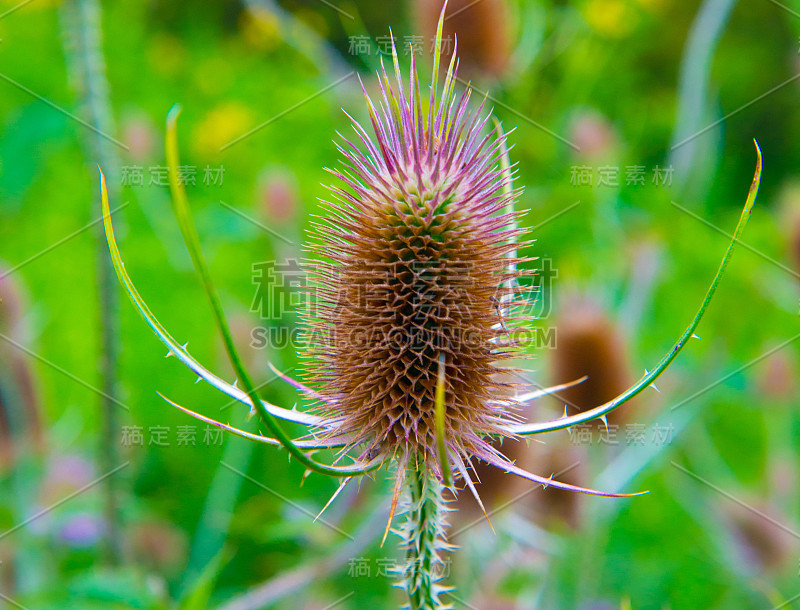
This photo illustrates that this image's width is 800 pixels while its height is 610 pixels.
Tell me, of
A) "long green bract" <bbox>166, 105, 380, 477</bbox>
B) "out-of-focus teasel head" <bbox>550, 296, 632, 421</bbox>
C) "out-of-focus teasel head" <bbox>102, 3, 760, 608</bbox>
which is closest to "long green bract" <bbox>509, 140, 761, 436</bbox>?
"out-of-focus teasel head" <bbox>102, 3, 760, 608</bbox>

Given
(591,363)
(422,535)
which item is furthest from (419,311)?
(591,363)

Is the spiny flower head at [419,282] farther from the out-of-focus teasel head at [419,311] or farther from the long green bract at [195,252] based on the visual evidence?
the long green bract at [195,252]

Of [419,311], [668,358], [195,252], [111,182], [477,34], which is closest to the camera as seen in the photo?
[195,252]

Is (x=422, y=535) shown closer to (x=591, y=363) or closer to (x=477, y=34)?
(x=591, y=363)

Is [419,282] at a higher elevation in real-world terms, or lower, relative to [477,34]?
lower

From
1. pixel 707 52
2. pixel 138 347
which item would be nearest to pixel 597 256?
pixel 707 52

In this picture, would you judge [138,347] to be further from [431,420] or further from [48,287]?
[431,420]

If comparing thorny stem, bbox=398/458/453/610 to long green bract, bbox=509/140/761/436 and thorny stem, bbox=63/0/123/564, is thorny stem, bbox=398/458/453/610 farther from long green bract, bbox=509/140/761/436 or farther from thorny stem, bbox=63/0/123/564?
thorny stem, bbox=63/0/123/564

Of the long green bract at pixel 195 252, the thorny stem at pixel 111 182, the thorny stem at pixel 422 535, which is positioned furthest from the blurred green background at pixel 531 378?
the long green bract at pixel 195 252
